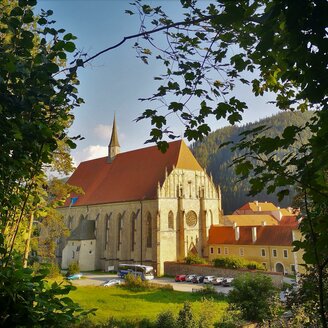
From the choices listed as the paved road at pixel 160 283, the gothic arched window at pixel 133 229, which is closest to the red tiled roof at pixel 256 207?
the gothic arched window at pixel 133 229

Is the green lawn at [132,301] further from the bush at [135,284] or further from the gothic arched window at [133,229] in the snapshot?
the gothic arched window at [133,229]

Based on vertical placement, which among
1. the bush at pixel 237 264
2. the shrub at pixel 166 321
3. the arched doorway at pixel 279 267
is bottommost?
the shrub at pixel 166 321

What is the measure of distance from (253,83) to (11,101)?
242cm

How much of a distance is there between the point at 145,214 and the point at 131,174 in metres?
7.04

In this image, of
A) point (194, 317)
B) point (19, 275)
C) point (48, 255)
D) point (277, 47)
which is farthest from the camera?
point (48, 255)

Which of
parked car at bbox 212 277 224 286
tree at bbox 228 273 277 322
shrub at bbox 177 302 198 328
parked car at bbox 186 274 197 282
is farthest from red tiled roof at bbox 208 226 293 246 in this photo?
shrub at bbox 177 302 198 328

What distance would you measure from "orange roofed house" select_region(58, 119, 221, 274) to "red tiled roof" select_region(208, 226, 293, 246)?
1334 mm

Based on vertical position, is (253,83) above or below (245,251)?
above

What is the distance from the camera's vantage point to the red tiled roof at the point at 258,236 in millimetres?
32938

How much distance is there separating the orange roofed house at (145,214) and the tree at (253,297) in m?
20.3

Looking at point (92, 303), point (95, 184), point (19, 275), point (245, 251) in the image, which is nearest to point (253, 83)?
point (19, 275)

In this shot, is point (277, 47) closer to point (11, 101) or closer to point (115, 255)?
point (11, 101)

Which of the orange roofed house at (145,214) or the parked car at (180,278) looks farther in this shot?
the orange roofed house at (145,214)

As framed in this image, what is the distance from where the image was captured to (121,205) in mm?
39125
